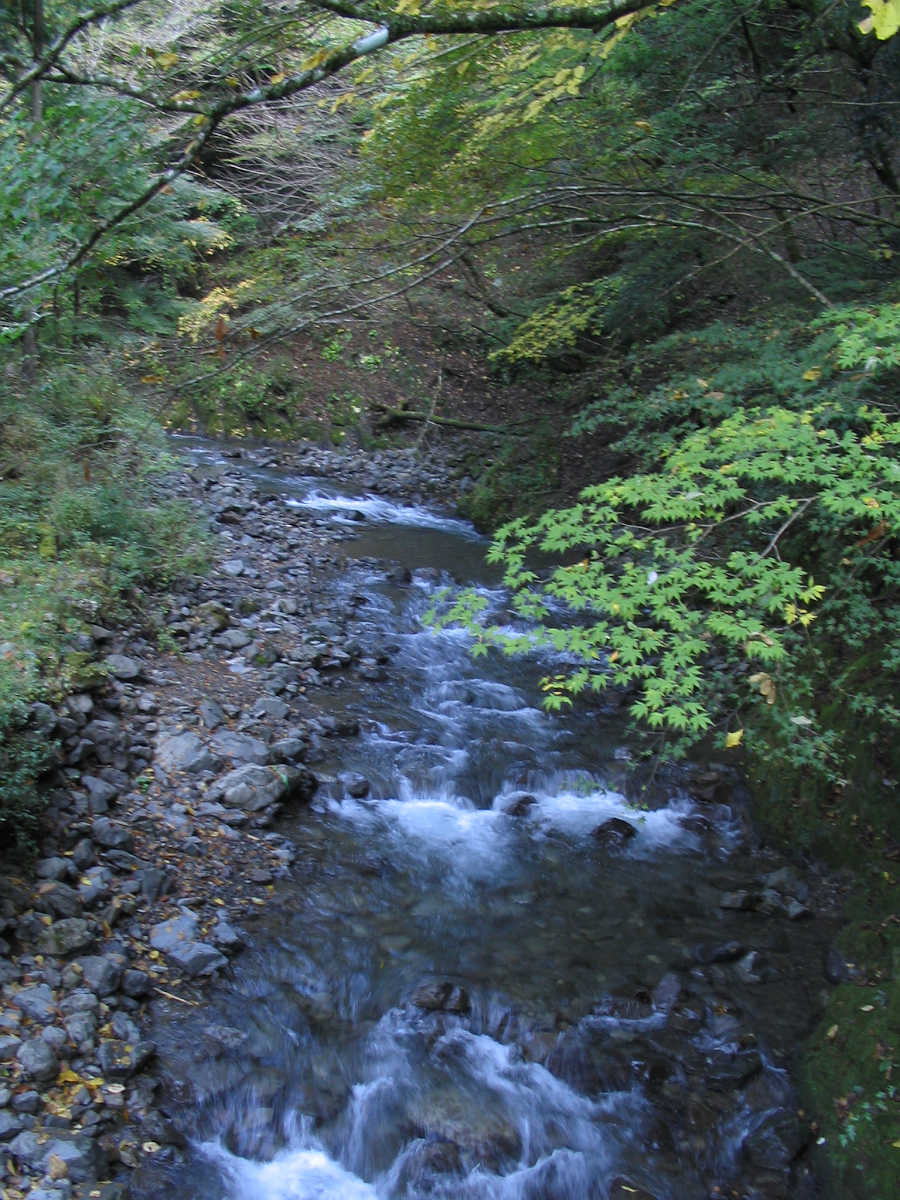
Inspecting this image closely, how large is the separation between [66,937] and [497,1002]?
2082mm

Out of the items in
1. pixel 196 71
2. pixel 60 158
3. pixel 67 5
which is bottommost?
pixel 60 158

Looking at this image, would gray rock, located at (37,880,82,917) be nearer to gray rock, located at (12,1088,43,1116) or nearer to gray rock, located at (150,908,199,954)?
gray rock, located at (150,908,199,954)

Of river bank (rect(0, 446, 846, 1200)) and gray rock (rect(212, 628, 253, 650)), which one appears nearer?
river bank (rect(0, 446, 846, 1200))

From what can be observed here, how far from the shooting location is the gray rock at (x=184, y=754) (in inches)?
211

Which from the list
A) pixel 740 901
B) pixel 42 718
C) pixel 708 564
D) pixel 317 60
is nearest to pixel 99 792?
pixel 42 718

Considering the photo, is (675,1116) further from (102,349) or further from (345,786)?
(102,349)

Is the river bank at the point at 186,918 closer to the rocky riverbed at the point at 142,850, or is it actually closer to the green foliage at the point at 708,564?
the rocky riverbed at the point at 142,850

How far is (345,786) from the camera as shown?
18.8ft

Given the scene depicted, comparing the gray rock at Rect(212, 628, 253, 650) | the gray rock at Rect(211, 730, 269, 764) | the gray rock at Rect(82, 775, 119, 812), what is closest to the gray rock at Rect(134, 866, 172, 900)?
the gray rock at Rect(82, 775, 119, 812)

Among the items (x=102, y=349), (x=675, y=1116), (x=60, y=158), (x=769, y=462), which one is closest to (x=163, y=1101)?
(x=675, y=1116)

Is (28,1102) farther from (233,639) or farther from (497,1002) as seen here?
(233,639)

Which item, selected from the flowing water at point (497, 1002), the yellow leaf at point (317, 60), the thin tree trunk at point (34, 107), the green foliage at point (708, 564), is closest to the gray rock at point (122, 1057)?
the flowing water at point (497, 1002)

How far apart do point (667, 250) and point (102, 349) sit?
19.5ft

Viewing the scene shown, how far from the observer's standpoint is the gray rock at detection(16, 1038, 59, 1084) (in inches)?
128
